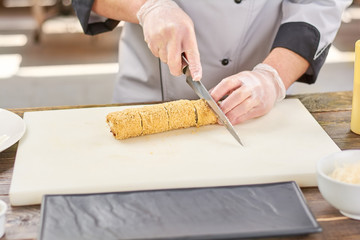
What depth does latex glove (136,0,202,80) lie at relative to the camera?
5.27 feet

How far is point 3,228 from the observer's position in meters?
1.13

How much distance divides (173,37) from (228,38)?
0.40 m

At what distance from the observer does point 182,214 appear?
1164mm

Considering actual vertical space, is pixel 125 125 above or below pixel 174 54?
below

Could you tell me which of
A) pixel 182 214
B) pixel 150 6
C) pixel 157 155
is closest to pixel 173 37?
pixel 150 6

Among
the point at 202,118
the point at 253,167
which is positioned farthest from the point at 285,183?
the point at 202,118

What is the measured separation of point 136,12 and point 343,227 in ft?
3.50

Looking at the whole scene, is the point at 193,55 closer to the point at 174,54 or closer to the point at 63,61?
the point at 174,54

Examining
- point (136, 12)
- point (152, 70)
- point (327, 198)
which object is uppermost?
point (136, 12)

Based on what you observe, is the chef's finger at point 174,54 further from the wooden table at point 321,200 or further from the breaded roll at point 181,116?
the wooden table at point 321,200

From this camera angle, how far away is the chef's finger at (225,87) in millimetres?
1673

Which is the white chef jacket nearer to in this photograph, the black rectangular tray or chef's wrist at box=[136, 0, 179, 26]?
chef's wrist at box=[136, 0, 179, 26]

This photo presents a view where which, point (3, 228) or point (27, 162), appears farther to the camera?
point (27, 162)

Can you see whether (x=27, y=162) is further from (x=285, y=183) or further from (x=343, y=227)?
(x=343, y=227)
